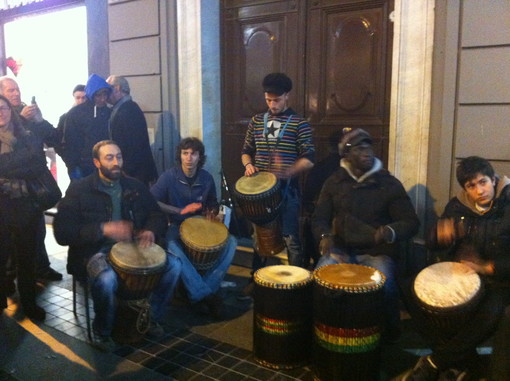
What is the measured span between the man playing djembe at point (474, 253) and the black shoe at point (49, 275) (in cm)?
347

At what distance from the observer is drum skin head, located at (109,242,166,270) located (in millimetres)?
3360

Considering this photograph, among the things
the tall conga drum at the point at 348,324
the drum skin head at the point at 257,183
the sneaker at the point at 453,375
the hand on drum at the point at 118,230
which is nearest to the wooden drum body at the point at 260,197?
the drum skin head at the point at 257,183

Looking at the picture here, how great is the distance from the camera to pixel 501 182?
309cm

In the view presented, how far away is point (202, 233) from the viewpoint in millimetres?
3980

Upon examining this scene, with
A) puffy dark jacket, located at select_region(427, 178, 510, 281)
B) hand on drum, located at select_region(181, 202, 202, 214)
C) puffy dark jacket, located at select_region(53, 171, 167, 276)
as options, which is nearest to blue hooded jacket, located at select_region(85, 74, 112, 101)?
puffy dark jacket, located at select_region(53, 171, 167, 276)

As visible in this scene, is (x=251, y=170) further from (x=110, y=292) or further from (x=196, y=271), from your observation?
(x=110, y=292)

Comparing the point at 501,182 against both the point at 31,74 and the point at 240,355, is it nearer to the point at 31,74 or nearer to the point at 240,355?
the point at 240,355

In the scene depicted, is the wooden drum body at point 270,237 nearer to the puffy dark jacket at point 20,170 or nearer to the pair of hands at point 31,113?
the puffy dark jacket at point 20,170

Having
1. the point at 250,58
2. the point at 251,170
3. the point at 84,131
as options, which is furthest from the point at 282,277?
the point at 250,58

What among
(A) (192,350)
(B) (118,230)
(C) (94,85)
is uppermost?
(C) (94,85)

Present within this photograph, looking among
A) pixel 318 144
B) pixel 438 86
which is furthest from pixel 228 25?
pixel 438 86

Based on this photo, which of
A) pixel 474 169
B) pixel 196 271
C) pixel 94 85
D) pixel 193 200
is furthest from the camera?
pixel 94 85

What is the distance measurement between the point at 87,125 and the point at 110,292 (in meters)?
2.22

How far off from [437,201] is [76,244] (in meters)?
2.81
